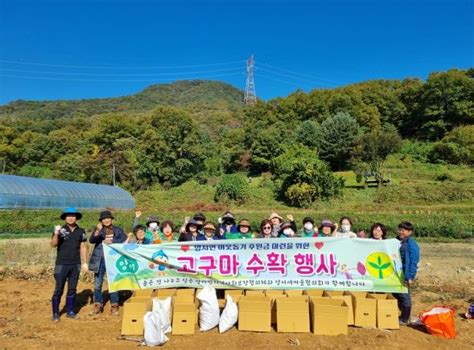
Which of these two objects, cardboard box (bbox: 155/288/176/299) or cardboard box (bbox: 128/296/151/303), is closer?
cardboard box (bbox: 128/296/151/303)

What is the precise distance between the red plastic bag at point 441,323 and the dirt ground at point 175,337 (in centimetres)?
11

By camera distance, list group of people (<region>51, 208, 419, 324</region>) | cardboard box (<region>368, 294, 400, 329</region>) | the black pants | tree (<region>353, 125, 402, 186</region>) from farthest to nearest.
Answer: tree (<region>353, 125, 402, 186</region>) < the black pants < group of people (<region>51, 208, 419, 324</region>) < cardboard box (<region>368, 294, 400, 329</region>)

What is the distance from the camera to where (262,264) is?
609 centimetres

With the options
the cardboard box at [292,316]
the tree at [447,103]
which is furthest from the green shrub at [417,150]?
the cardboard box at [292,316]

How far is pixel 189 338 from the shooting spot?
5168 mm

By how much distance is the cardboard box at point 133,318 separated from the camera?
5.29m

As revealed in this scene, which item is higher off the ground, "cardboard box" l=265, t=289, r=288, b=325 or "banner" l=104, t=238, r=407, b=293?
"banner" l=104, t=238, r=407, b=293

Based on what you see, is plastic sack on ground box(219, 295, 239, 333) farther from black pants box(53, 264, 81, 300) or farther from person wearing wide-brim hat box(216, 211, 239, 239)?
black pants box(53, 264, 81, 300)

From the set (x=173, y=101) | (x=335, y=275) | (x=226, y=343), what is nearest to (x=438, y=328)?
(x=335, y=275)

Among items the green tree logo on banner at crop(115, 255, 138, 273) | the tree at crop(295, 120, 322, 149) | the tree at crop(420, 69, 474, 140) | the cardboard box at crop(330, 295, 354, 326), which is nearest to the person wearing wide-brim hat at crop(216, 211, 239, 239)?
the green tree logo on banner at crop(115, 255, 138, 273)

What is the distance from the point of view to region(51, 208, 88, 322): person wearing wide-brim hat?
591 cm

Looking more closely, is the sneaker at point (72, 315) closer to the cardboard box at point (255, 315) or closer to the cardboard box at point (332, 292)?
the cardboard box at point (255, 315)

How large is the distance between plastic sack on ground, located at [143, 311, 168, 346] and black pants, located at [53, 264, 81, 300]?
1.83 m

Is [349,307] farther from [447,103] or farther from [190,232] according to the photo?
[447,103]
